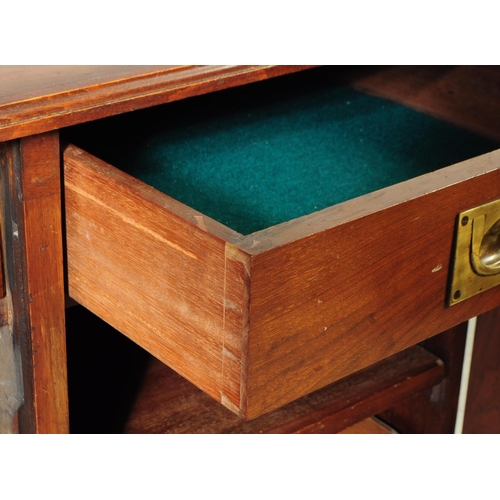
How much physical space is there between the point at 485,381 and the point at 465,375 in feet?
0.09

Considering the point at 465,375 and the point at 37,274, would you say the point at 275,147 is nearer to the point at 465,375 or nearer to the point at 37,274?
the point at 37,274

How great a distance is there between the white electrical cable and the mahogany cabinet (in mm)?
281

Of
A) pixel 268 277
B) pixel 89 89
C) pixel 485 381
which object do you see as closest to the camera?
pixel 268 277

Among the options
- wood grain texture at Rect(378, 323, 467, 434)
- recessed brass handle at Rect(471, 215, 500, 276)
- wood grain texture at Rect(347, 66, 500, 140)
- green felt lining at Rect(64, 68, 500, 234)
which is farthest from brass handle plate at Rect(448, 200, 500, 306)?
wood grain texture at Rect(378, 323, 467, 434)

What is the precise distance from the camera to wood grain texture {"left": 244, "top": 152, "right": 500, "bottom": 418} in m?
0.66

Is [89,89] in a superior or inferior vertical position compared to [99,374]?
superior

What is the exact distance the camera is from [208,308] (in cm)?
68

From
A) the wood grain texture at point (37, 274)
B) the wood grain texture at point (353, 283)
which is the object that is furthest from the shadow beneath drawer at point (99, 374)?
the wood grain texture at point (353, 283)

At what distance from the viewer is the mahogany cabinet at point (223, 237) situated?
0.67 metres

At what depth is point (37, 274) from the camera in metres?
0.82

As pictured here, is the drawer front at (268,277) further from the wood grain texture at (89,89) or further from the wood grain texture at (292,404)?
the wood grain texture at (292,404)

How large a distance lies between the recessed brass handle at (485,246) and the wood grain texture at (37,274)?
1.11 ft

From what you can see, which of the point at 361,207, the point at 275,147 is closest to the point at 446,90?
the point at 275,147

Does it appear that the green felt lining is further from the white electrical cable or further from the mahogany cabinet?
the white electrical cable
